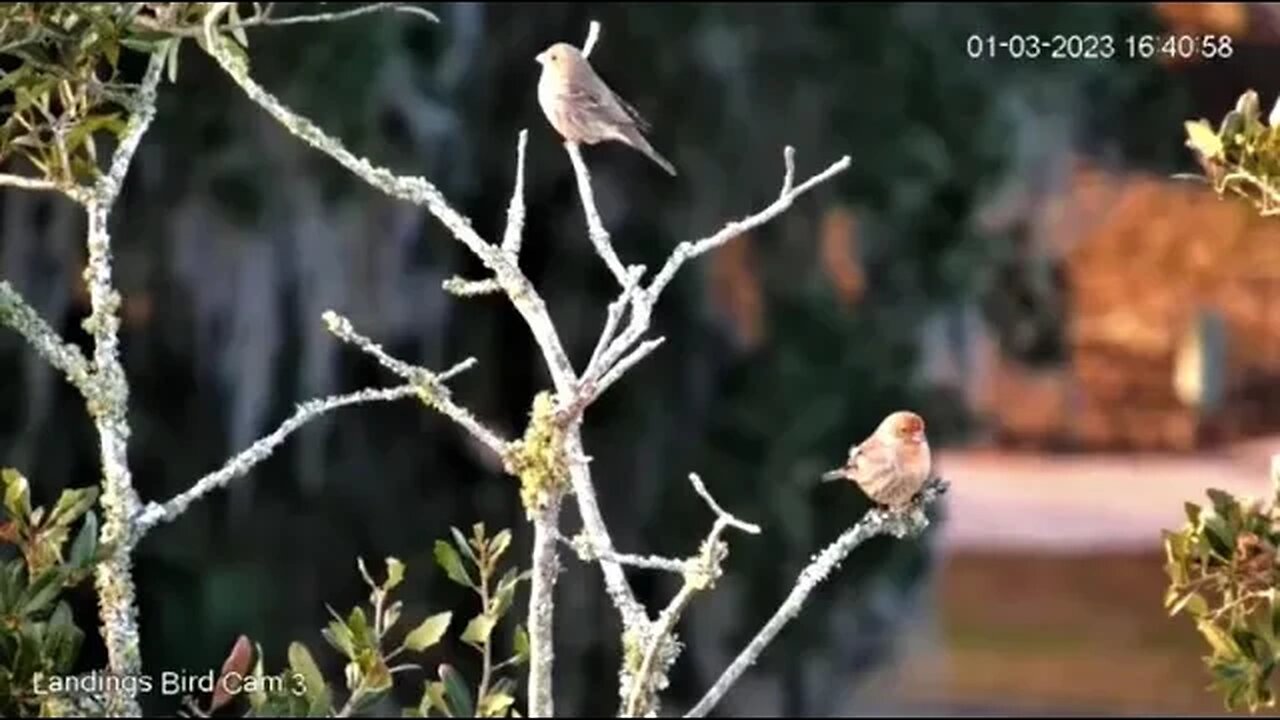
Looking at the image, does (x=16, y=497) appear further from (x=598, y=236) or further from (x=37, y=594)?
(x=598, y=236)

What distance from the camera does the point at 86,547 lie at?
3.58 ft

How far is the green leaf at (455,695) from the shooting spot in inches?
40.3

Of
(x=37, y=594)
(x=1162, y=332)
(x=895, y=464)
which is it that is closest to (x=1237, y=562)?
(x=895, y=464)

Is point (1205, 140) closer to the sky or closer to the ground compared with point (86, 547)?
closer to the sky

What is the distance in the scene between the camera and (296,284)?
3049mm

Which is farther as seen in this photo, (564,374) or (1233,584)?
(1233,584)

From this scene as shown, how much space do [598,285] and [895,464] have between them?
185cm

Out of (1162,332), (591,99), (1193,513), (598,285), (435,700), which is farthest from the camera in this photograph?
(1162,332)

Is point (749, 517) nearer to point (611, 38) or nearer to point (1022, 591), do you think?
point (611, 38)

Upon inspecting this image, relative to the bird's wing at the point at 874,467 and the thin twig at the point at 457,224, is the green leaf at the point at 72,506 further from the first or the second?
the bird's wing at the point at 874,467

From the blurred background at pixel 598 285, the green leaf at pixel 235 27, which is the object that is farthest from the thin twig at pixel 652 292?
the blurred background at pixel 598 285

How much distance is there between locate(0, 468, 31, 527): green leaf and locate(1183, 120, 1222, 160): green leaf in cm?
70

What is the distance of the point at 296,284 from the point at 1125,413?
7.02 feet

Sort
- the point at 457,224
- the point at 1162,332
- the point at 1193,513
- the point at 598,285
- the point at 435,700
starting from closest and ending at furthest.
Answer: the point at 435,700, the point at 457,224, the point at 1193,513, the point at 598,285, the point at 1162,332
